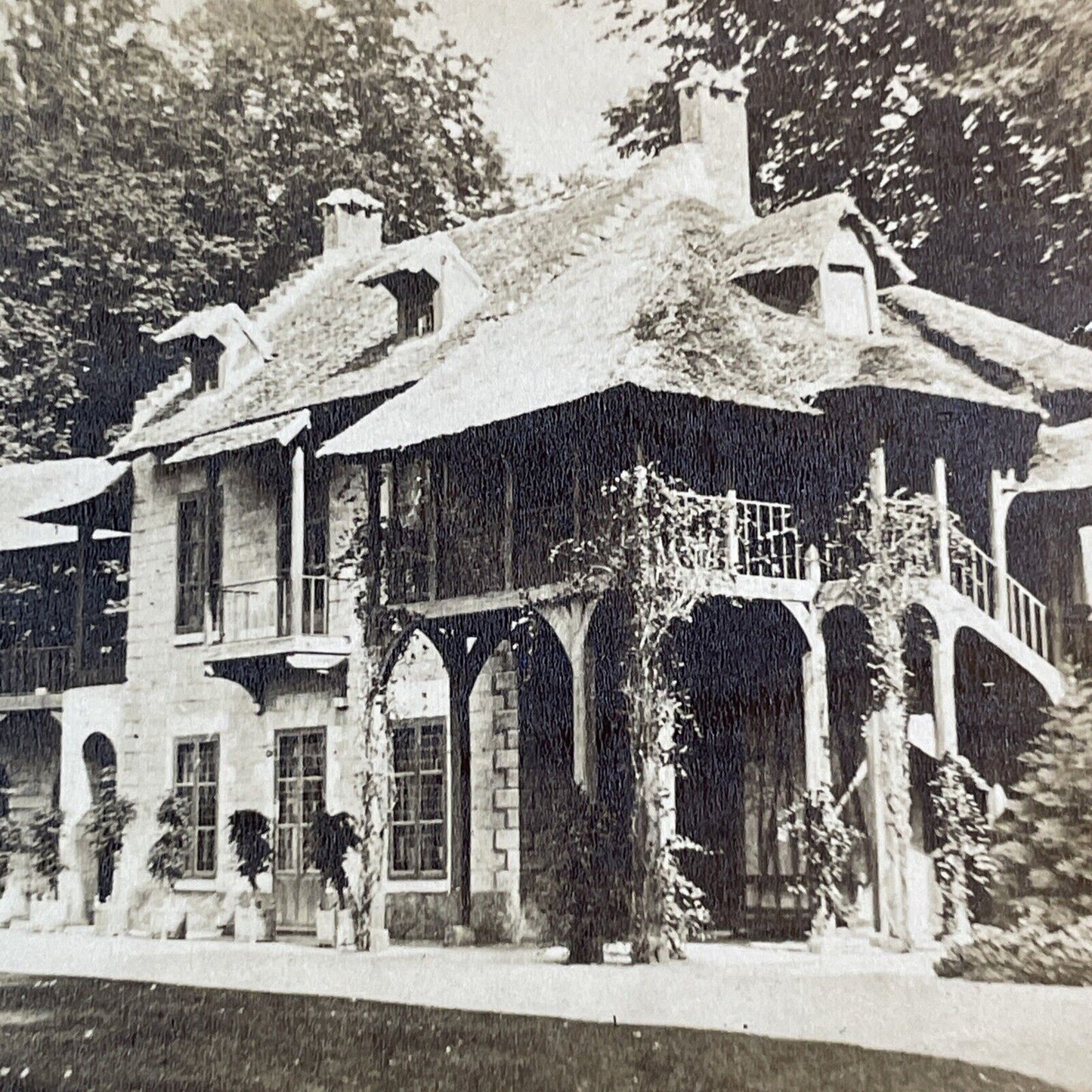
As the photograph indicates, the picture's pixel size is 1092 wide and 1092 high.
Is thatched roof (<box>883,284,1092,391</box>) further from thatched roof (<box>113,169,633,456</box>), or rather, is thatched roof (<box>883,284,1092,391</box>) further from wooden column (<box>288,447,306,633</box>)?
wooden column (<box>288,447,306,633</box>)

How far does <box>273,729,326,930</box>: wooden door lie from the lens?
513 centimetres

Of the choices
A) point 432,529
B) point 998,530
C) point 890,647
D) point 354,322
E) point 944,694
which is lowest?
point 944,694

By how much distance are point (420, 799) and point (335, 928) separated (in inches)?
63.8

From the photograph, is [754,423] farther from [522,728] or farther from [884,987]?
[522,728]

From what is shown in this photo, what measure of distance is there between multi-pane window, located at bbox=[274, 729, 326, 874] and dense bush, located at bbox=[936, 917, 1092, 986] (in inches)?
81.0

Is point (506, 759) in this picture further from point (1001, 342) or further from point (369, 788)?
point (1001, 342)

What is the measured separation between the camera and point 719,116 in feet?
15.8

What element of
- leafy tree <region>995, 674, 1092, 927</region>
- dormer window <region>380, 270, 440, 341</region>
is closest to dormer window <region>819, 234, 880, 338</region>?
leafy tree <region>995, 674, 1092, 927</region>

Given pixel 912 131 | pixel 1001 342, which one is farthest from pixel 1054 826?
pixel 912 131

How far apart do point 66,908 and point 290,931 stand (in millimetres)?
652

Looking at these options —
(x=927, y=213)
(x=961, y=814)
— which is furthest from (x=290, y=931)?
→ (x=927, y=213)

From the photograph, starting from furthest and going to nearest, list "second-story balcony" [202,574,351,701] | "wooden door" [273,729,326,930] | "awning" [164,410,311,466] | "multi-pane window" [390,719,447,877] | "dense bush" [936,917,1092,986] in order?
"multi-pane window" [390,719,447,877] < "awning" [164,410,311,466] < "second-story balcony" [202,574,351,701] < "wooden door" [273,729,326,930] < "dense bush" [936,917,1092,986]

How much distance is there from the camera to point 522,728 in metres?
6.32

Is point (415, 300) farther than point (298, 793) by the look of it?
Yes
